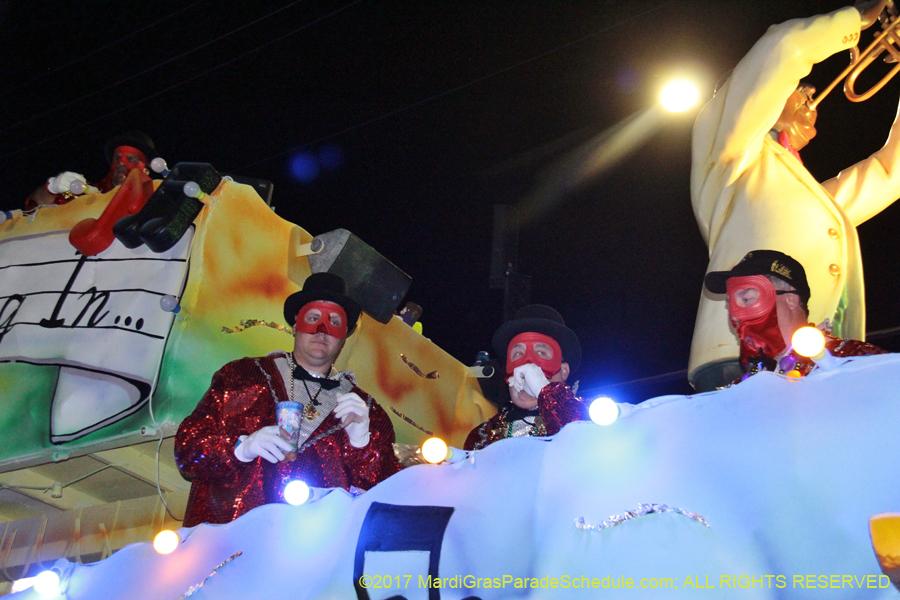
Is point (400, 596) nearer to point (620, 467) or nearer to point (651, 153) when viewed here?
point (620, 467)

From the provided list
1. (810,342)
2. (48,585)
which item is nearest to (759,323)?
(810,342)

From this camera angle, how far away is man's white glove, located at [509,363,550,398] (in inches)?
108

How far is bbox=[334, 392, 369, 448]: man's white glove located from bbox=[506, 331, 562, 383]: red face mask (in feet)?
2.27

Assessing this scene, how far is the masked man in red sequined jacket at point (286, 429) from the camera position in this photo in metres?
2.50

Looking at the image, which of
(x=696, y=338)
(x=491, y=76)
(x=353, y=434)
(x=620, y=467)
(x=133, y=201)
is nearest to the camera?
(x=620, y=467)

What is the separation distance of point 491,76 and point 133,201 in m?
3.30

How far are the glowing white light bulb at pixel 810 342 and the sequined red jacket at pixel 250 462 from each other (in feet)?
5.83

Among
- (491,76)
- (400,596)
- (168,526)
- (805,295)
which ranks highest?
(491,76)

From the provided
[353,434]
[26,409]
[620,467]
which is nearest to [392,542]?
[620,467]

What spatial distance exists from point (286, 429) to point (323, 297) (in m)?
0.89

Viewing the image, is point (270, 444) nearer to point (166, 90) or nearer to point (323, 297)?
point (323, 297)

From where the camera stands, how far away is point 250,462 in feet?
8.50

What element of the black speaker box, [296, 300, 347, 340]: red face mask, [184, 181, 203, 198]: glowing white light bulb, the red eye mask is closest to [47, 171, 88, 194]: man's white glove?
the red eye mask

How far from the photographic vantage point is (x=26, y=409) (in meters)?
3.16
